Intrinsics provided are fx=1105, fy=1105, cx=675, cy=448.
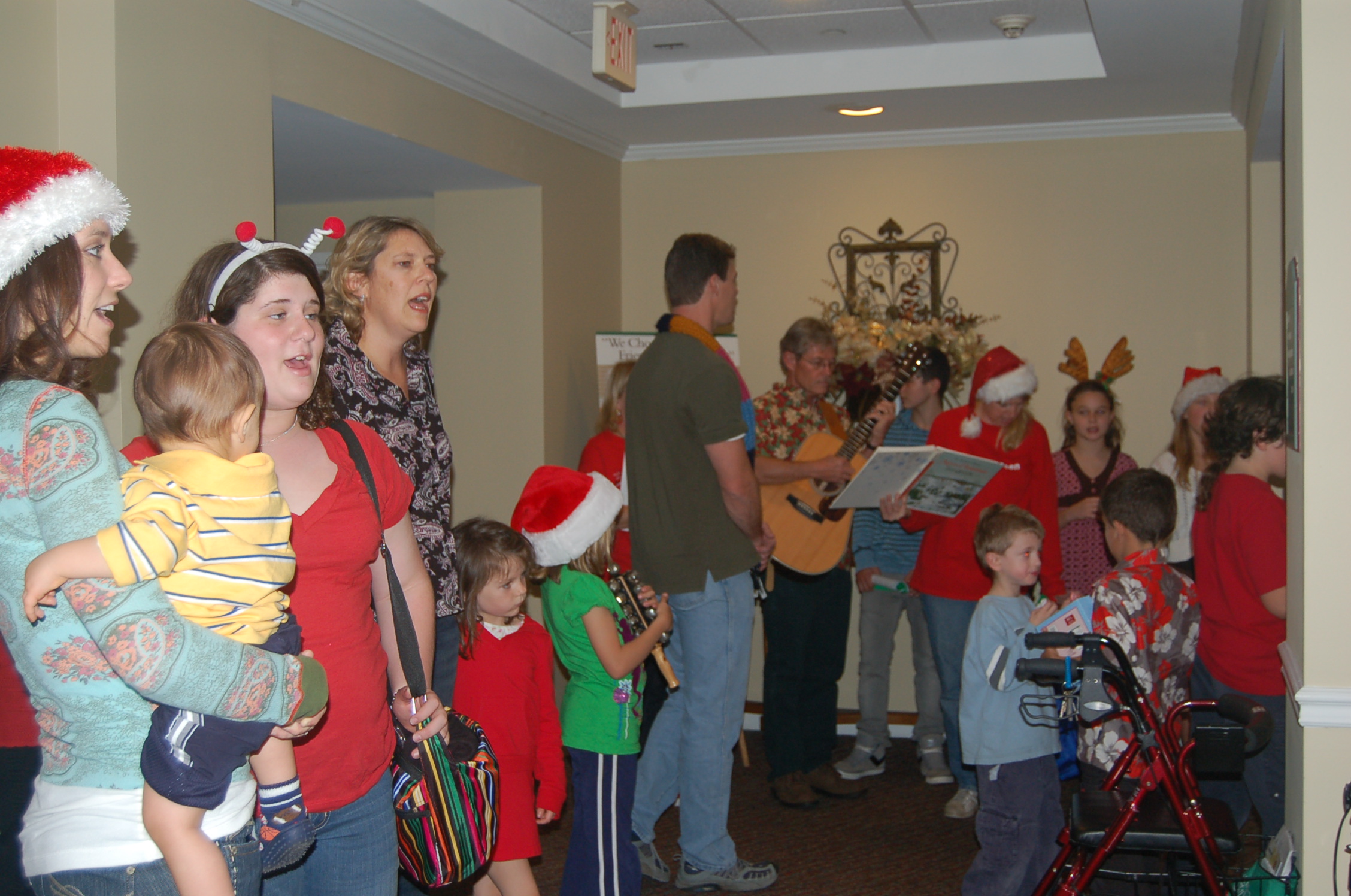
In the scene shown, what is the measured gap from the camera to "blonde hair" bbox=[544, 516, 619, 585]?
295 cm

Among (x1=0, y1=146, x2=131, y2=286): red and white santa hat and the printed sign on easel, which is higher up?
the printed sign on easel

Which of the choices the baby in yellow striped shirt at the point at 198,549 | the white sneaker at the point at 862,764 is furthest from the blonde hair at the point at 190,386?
the white sneaker at the point at 862,764

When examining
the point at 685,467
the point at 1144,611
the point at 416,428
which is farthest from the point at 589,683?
the point at 1144,611

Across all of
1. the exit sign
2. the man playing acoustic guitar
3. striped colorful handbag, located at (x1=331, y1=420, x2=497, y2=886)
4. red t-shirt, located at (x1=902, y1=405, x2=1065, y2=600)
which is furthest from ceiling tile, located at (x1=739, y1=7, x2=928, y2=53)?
striped colorful handbag, located at (x1=331, y1=420, x2=497, y2=886)

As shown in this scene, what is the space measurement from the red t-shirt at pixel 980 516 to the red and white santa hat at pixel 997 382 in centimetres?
4

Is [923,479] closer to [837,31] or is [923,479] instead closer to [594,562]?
[594,562]

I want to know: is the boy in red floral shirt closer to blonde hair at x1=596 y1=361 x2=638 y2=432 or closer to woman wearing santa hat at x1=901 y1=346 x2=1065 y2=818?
woman wearing santa hat at x1=901 y1=346 x2=1065 y2=818

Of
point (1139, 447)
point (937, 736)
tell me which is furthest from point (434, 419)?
point (1139, 447)

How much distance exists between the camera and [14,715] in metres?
1.79

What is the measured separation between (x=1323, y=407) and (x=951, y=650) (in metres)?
1.85

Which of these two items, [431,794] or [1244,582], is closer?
[431,794]

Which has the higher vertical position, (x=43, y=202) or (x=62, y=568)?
(x=43, y=202)

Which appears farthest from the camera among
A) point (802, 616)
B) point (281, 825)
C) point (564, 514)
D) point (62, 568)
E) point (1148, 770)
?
point (802, 616)

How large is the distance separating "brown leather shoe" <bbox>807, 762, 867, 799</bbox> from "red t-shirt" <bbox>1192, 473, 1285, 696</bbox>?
1.70 m
